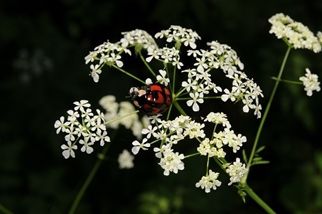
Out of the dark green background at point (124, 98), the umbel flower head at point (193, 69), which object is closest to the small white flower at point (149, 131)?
the umbel flower head at point (193, 69)

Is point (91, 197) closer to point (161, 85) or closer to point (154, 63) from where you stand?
point (154, 63)

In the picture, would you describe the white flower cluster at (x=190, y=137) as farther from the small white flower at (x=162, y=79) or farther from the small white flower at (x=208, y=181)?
the small white flower at (x=162, y=79)

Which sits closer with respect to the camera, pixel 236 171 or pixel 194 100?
pixel 236 171

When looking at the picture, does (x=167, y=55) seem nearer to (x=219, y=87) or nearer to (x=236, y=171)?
(x=219, y=87)

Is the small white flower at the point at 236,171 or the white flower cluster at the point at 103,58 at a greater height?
the white flower cluster at the point at 103,58

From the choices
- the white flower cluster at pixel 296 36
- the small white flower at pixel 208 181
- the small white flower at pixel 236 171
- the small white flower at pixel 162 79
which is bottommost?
the small white flower at pixel 208 181

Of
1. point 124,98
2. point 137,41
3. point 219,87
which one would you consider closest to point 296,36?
point 219,87
